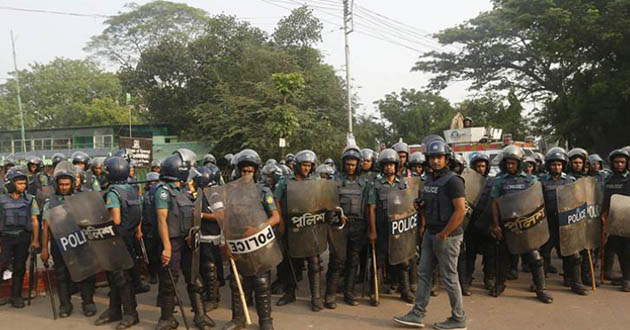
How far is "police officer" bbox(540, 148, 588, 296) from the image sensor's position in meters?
6.03

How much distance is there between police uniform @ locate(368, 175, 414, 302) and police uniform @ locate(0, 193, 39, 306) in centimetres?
410

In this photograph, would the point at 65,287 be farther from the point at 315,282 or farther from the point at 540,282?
the point at 540,282

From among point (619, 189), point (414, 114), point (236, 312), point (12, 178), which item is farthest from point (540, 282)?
point (414, 114)

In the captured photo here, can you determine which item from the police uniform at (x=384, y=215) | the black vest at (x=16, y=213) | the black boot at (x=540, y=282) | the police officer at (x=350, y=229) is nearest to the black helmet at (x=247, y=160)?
the police officer at (x=350, y=229)

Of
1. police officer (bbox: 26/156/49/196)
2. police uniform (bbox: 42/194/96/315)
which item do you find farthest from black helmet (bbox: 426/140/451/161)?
police officer (bbox: 26/156/49/196)

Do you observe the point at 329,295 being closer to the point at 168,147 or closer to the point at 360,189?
the point at 360,189

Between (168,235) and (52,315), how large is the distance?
2.20 meters

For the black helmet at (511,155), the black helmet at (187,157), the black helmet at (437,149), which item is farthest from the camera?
the black helmet at (511,155)

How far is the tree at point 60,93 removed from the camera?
4266 centimetres

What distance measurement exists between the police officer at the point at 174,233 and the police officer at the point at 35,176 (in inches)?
171

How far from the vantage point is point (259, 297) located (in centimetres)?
486

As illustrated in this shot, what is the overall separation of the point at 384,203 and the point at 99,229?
10.2 feet

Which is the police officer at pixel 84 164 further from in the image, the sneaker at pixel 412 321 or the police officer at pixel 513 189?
the police officer at pixel 513 189

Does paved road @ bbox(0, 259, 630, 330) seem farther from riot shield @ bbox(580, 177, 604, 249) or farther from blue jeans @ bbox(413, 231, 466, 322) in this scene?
riot shield @ bbox(580, 177, 604, 249)
